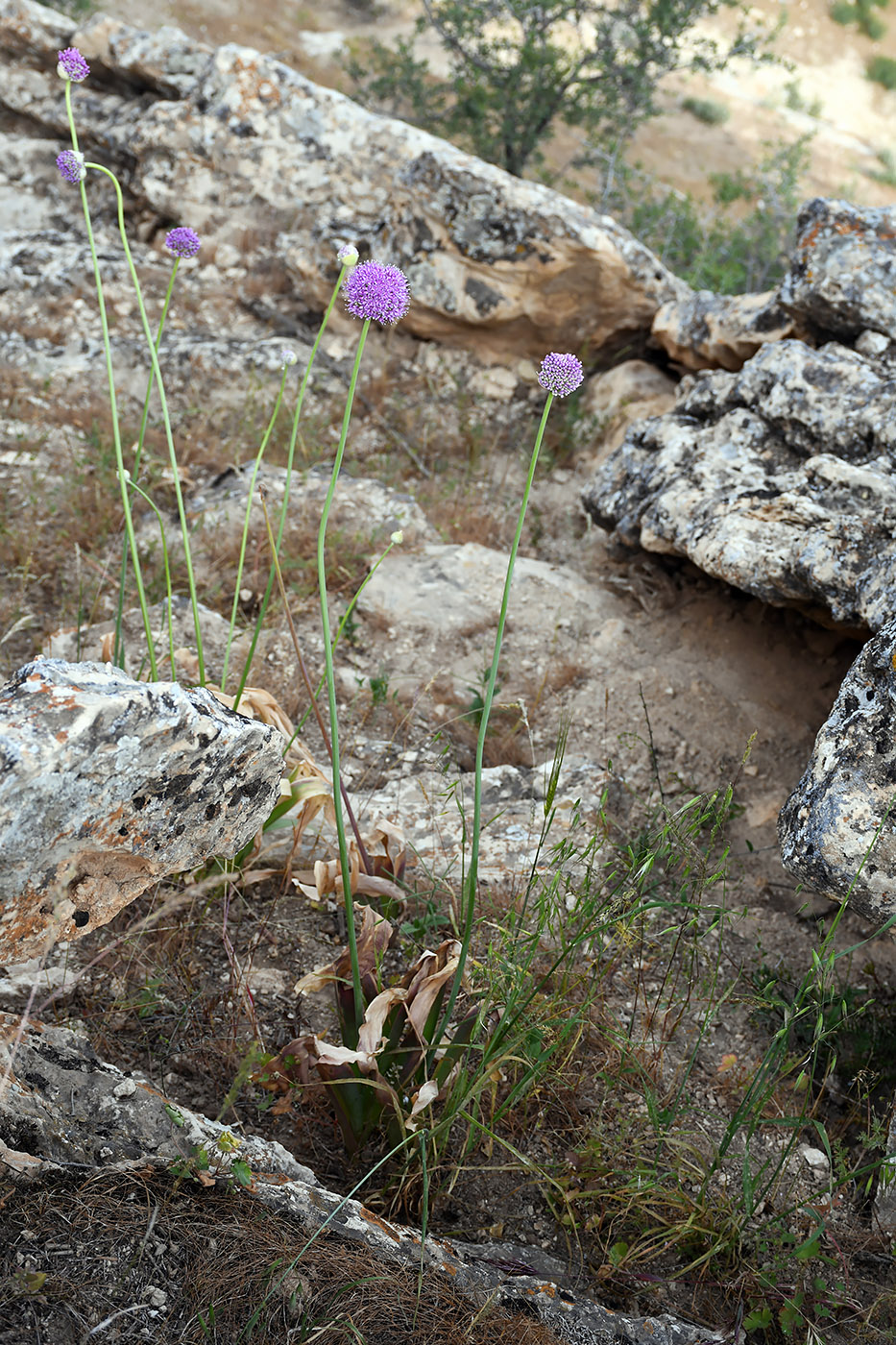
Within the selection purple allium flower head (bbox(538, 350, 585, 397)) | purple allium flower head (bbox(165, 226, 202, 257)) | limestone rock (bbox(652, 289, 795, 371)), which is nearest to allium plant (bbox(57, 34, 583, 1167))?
purple allium flower head (bbox(538, 350, 585, 397))

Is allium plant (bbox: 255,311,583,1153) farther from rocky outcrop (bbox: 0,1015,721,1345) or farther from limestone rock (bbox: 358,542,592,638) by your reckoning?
limestone rock (bbox: 358,542,592,638)

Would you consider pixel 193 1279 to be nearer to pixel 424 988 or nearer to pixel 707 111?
pixel 424 988

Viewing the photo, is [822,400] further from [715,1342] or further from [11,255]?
[11,255]

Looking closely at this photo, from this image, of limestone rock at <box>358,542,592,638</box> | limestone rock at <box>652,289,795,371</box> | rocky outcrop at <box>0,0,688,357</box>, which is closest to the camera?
limestone rock at <box>358,542,592,638</box>

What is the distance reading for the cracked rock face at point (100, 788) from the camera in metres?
1.37

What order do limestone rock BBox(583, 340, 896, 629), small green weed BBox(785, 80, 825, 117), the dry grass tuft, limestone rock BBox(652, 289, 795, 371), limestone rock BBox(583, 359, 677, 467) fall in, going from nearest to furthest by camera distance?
the dry grass tuft → limestone rock BBox(583, 340, 896, 629) → limestone rock BBox(652, 289, 795, 371) → limestone rock BBox(583, 359, 677, 467) → small green weed BBox(785, 80, 825, 117)

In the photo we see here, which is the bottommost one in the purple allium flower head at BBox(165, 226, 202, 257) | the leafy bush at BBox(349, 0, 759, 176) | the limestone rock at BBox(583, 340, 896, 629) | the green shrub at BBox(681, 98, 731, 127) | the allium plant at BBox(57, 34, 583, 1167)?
the allium plant at BBox(57, 34, 583, 1167)

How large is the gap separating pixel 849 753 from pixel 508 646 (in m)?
1.66

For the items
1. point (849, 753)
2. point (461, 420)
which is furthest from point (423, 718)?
point (461, 420)

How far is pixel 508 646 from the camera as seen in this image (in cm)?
357

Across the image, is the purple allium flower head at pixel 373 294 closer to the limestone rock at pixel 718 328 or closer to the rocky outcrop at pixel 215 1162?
the rocky outcrop at pixel 215 1162

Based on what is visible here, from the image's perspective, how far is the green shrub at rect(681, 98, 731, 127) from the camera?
18.5 m

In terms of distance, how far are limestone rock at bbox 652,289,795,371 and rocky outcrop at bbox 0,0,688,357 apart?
47 cm

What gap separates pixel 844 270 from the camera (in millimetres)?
3801
